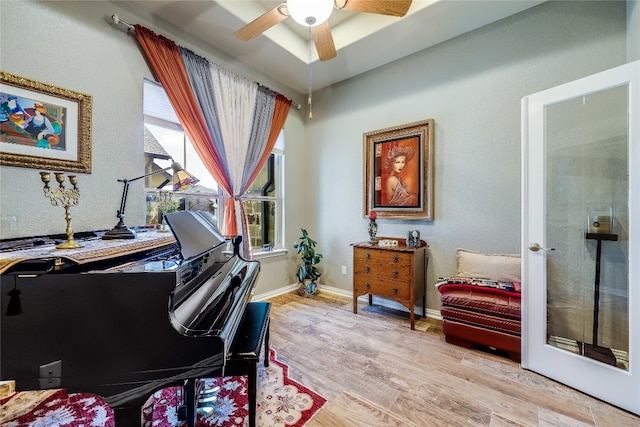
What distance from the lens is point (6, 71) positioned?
167cm

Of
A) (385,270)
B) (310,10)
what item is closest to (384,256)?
(385,270)

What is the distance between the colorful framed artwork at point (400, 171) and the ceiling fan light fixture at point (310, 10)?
163 centimetres

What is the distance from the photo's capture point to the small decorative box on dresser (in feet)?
8.55

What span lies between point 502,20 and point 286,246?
139 inches

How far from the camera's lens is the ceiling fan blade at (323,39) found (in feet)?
6.59

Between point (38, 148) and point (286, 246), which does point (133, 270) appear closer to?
point (38, 148)

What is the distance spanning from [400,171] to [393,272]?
1206 mm

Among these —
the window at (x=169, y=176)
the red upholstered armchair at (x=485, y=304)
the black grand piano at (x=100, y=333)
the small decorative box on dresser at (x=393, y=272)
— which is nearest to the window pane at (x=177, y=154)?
the window at (x=169, y=176)

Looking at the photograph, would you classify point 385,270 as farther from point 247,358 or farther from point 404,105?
point 404,105

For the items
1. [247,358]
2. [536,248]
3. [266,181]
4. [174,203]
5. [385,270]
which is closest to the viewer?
[247,358]

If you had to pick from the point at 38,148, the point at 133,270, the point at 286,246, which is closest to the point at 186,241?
the point at 133,270

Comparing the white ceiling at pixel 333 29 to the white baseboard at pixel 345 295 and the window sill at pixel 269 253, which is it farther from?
the white baseboard at pixel 345 295

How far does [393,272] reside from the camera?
270cm

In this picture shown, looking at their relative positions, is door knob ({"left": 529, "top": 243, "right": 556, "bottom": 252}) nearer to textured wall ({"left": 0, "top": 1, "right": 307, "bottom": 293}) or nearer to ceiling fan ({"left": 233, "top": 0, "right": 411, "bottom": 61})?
ceiling fan ({"left": 233, "top": 0, "right": 411, "bottom": 61})
